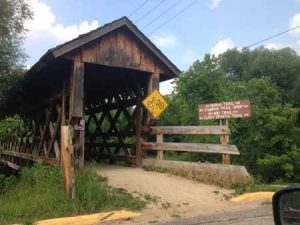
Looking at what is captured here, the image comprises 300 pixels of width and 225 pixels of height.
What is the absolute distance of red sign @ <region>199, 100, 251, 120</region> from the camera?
11266 mm

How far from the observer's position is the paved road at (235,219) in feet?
24.3

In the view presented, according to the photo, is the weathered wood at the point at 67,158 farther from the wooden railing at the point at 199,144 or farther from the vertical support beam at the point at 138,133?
the vertical support beam at the point at 138,133

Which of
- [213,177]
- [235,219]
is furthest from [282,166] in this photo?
[235,219]

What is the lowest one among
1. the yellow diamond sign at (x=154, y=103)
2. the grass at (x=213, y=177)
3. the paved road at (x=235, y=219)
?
the paved road at (x=235, y=219)

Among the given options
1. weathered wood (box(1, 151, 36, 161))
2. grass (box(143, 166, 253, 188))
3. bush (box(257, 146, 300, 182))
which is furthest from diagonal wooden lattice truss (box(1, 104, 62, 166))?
bush (box(257, 146, 300, 182))

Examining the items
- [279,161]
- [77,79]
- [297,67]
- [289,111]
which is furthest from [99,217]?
[297,67]

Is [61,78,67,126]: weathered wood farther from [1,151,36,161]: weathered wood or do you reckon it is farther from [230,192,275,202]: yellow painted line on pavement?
[230,192,275,202]: yellow painted line on pavement

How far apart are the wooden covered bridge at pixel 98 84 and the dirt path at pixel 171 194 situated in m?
1.28

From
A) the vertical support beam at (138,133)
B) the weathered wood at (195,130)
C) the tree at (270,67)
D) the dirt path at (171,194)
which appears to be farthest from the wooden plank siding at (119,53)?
the tree at (270,67)

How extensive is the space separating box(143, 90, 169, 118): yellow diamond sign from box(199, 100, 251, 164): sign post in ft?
4.25

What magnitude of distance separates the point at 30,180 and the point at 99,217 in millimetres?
4400

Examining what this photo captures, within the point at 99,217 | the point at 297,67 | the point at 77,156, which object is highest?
the point at 297,67

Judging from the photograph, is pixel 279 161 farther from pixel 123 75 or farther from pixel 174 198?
pixel 174 198

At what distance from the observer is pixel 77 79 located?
39.1ft
